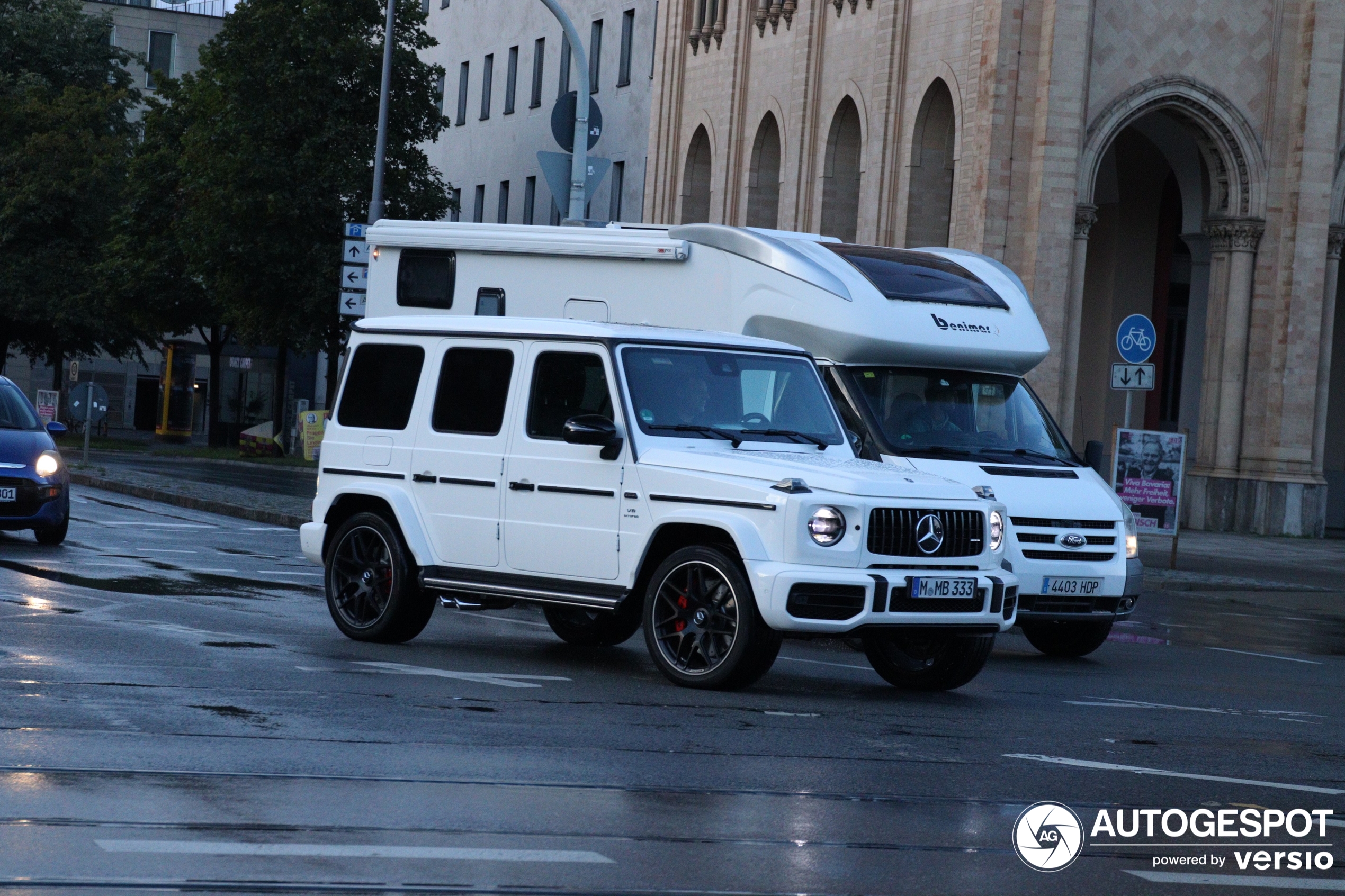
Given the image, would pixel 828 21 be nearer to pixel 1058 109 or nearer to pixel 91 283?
pixel 1058 109

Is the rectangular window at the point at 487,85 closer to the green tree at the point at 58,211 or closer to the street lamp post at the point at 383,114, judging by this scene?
the green tree at the point at 58,211

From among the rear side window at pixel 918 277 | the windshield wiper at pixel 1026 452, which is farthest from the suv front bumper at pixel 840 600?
the rear side window at pixel 918 277

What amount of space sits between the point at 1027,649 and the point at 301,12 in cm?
3985

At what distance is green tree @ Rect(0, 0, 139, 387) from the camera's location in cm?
5803

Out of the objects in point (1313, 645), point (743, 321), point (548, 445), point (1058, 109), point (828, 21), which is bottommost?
point (1313, 645)

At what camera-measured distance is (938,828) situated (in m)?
6.94

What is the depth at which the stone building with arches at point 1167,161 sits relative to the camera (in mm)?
34688

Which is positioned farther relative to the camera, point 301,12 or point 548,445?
point 301,12

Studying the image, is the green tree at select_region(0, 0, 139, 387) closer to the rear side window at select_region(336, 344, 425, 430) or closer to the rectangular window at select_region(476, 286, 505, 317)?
the rectangular window at select_region(476, 286, 505, 317)

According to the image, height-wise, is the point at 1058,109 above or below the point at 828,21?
below

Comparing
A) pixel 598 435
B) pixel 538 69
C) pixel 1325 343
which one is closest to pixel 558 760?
pixel 598 435

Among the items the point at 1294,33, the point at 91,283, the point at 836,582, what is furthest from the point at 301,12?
the point at 836,582

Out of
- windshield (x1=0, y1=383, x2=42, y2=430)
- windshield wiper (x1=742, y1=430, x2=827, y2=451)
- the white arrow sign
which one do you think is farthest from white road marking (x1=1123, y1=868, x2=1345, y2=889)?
the white arrow sign

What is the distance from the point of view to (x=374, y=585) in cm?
1208
